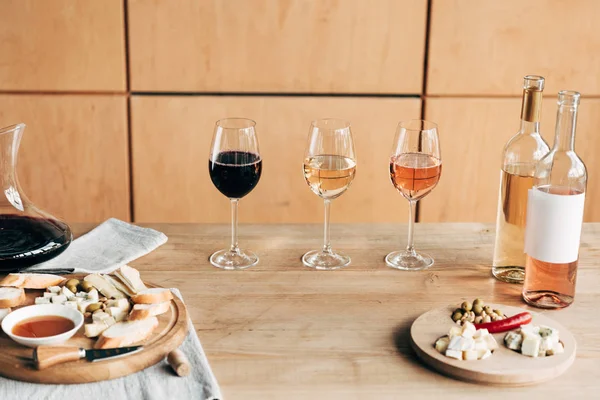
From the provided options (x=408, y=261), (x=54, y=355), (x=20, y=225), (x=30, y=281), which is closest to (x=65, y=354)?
(x=54, y=355)

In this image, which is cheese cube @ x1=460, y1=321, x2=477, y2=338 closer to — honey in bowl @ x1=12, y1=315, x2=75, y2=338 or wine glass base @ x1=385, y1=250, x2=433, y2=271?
wine glass base @ x1=385, y1=250, x2=433, y2=271

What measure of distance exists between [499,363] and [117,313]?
480mm

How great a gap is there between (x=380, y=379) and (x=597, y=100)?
1.81m

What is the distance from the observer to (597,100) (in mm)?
2500

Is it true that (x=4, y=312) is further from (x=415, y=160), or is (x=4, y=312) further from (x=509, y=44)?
(x=509, y=44)

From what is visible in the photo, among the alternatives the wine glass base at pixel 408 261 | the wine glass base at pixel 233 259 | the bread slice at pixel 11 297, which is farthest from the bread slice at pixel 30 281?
the wine glass base at pixel 408 261

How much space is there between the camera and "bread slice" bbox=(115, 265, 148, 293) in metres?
1.13

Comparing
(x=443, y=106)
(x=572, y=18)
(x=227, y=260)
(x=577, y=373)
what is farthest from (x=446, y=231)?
(x=572, y=18)

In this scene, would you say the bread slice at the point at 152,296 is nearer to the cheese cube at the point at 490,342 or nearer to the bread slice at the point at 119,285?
the bread slice at the point at 119,285

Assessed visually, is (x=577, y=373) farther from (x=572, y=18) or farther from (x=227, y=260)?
(x=572, y=18)

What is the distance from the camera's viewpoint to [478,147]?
2512 mm

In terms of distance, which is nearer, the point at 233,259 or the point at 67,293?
the point at 67,293

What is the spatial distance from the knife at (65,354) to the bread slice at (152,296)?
0.39ft

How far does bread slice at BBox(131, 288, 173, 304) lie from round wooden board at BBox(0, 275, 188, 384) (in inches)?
2.2
